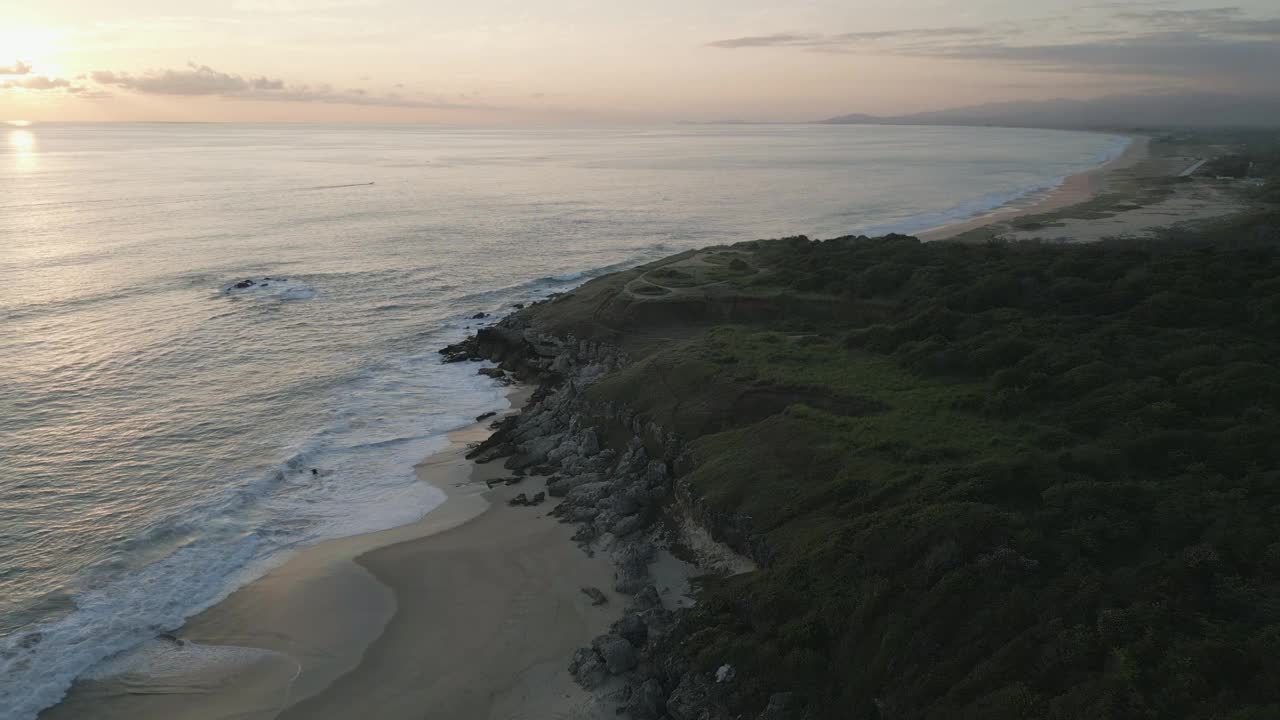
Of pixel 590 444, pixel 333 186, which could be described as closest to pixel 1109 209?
pixel 590 444

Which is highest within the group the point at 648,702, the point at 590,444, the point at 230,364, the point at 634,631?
the point at 230,364

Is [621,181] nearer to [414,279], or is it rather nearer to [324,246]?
[324,246]

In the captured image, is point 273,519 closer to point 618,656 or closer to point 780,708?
point 618,656

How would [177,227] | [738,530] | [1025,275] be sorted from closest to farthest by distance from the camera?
[738,530]
[1025,275]
[177,227]

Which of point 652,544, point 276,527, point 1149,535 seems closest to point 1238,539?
point 1149,535

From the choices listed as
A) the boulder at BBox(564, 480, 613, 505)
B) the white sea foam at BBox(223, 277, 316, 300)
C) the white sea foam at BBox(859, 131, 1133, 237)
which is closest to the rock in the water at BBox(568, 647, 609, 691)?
the boulder at BBox(564, 480, 613, 505)

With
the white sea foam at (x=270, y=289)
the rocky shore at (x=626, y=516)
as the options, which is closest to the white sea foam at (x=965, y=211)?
the white sea foam at (x=270, y=289)

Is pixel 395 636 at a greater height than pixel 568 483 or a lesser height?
lesser
